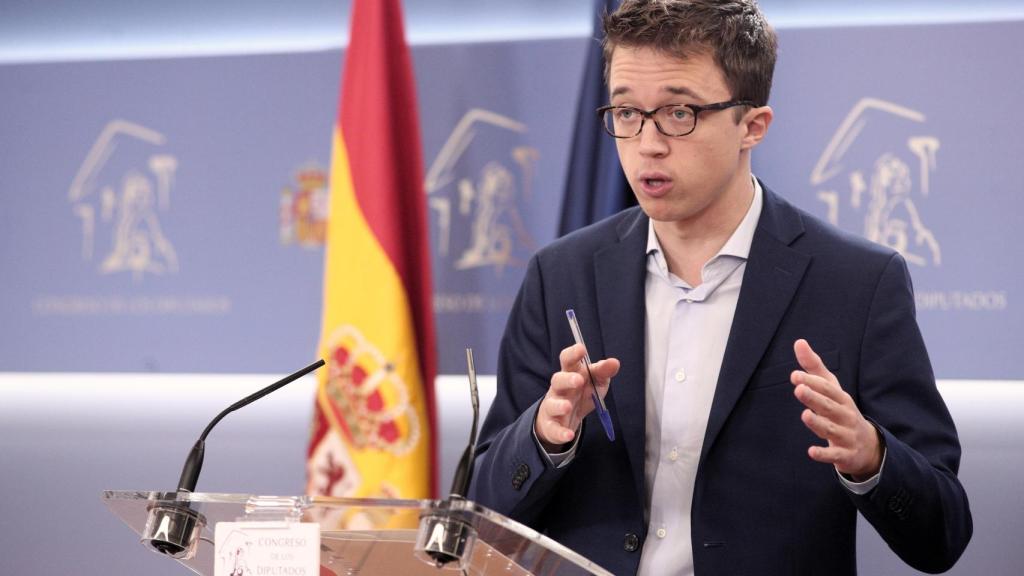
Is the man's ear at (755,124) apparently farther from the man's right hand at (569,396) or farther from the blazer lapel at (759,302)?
the man's right hand at (569,396)

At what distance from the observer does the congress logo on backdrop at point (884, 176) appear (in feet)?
9.78

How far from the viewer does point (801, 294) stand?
6.20ft

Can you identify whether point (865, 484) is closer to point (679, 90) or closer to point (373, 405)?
point (679, 90)

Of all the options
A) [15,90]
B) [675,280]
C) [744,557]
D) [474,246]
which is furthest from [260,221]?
[744,557]

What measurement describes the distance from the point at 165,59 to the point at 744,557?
2514 mm

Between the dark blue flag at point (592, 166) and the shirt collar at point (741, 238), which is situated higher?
the dark blue flag at point (592, 166)

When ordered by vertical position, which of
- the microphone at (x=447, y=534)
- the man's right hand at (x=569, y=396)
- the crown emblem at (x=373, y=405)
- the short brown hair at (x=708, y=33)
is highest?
the short brown hair at (x=708, y=33)

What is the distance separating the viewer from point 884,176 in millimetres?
2996

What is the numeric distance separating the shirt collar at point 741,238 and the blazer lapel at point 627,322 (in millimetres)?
17

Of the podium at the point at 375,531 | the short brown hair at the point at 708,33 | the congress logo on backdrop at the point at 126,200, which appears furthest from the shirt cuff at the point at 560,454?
the congress logo on backdrop at the point at 126,200

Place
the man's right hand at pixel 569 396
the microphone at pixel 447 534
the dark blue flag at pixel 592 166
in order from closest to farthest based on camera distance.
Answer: the microphone at pixel 447 534 < the man's right hand at pixel 569 396 < the dark blue flag at pixel 592 166

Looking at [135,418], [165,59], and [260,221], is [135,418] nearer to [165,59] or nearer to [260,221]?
[260,221]

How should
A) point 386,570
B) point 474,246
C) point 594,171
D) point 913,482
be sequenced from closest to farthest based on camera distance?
1. point 386,570
2. point 913,482
3. point 594,171
4. point 474,246

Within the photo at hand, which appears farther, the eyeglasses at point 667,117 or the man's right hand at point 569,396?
the eyeglasses at point 667,117
